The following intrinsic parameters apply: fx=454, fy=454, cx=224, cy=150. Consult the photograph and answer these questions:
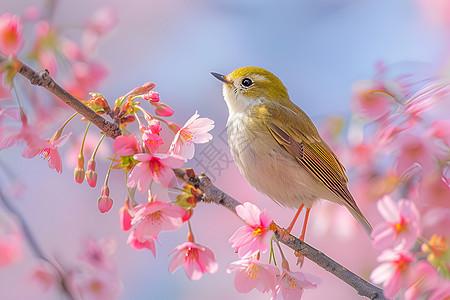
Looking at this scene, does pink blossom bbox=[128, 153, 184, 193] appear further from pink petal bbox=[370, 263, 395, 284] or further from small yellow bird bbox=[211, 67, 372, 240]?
small yellow bird bbox=[211, 67, 372, 240]

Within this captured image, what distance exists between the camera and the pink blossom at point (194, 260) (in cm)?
160

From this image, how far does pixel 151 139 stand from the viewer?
1.48 m

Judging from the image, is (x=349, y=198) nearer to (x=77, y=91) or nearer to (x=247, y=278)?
(x=247, y=278)

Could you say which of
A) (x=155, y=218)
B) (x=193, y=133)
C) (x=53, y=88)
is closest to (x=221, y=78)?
(x=193, y=133)

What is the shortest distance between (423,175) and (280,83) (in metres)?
1.34

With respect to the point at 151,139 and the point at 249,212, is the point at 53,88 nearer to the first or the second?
the point at 151,139

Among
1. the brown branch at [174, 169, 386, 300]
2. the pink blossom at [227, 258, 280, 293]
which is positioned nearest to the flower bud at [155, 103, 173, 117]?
the brown branch at [174, 169, 386, 300]

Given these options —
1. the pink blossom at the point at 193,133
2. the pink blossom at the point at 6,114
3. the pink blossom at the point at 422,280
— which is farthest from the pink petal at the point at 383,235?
the pink blossom at the point at 6,114

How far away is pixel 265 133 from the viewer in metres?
2.37

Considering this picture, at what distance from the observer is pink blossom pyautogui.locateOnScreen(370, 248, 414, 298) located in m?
1.44

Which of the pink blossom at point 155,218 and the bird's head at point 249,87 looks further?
the bird's head at point 249,87

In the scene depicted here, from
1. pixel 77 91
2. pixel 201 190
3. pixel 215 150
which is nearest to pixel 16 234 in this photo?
pixel 77 91

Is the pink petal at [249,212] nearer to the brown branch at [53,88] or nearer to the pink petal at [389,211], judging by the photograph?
the pink petal at [389,211]

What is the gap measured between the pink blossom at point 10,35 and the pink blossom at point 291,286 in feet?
4.48
